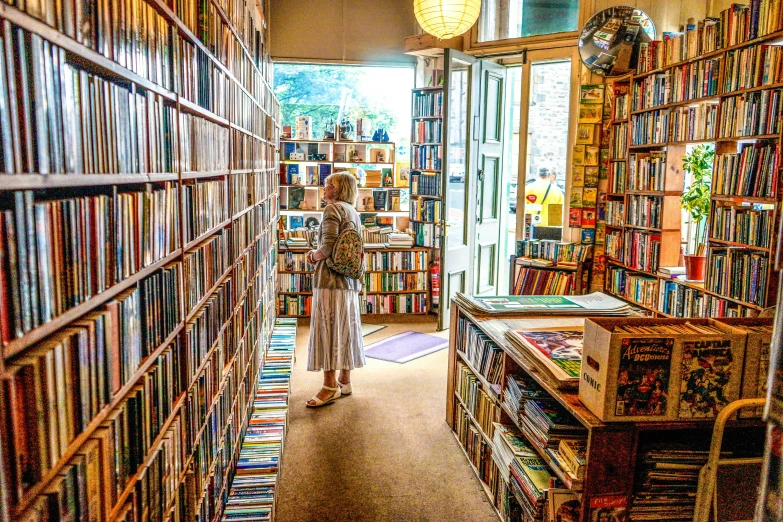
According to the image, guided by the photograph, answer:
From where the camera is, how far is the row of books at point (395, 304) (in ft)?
20.5

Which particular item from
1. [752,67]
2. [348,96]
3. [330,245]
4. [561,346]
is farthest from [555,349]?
[348,96]

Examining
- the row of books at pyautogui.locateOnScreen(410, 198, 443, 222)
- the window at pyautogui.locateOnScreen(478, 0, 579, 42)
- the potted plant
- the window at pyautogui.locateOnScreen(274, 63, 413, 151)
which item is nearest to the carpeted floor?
the potted plant

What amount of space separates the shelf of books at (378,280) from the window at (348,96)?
118 cm

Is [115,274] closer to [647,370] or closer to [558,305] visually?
[647,370]

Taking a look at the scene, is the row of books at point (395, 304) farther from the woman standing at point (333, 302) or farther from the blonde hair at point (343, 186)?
the blonde hair at point (343, 186)

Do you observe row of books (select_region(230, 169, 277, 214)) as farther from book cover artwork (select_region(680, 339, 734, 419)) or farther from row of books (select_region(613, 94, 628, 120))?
row of books (select_region(613, 94, 628, 120))

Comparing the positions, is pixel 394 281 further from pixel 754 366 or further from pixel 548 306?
pixel 754 366

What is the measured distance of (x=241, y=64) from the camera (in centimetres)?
313

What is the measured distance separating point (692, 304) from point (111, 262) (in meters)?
3.70

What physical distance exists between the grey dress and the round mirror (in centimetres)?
248

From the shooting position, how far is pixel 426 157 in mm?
6102

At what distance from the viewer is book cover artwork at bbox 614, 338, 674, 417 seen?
1.56 m

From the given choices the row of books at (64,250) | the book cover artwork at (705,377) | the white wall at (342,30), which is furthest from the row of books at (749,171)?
the white wall at (342,30)

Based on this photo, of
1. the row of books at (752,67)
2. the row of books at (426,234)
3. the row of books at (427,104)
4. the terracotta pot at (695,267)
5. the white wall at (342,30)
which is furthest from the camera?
the white wall at (342,30)
